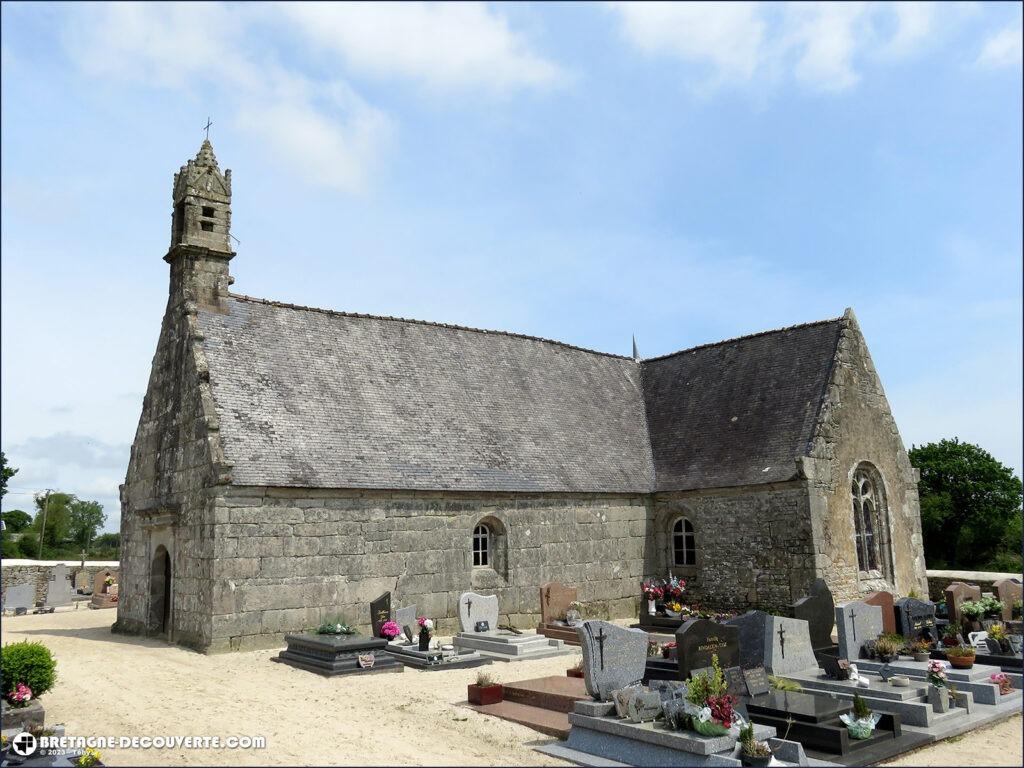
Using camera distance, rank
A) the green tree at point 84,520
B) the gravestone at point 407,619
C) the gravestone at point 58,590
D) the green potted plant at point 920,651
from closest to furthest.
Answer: the green potted plant at point 920,651, the gravestone at point 407,619, the gravestone at point 58,590, the green tree at point 84,520

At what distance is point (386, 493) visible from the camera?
711 inches

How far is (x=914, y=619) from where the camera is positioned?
1470cm

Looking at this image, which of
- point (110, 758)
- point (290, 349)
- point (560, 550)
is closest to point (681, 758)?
point (110, 758)

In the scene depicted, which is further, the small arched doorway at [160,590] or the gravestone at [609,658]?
the small arched doorway at [160,590]

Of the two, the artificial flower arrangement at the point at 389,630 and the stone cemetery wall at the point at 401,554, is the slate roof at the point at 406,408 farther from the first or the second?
the artificial flower arrangement at the point at 389,630

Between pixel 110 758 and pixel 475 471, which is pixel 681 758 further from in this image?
pixel 475 471

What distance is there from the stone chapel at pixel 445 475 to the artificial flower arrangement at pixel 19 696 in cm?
588

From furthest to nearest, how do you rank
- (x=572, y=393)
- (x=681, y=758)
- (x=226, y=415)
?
(x=572, y=393) → (x=226, y=415) → (x=681, y=758)

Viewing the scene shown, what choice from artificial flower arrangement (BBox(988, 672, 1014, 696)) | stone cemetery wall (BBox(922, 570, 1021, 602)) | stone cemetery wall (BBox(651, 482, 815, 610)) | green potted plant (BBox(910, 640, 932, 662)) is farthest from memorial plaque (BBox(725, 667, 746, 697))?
stone cemetery wall (BBox(922, 570, 1021, 602))

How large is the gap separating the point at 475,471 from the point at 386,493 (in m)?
2.74

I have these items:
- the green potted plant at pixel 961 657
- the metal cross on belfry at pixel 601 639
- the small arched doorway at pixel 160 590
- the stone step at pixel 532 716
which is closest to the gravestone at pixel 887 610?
the green potted plant at pixel 961 657

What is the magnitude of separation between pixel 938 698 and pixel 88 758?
34.2 feet

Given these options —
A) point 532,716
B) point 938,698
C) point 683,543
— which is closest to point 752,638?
point 938,698

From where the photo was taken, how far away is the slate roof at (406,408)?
17.7 meters
